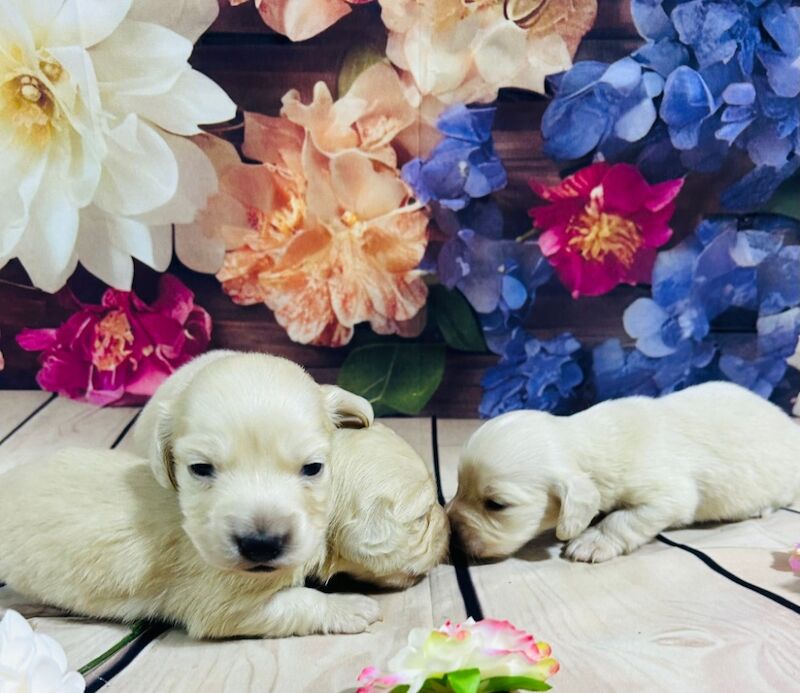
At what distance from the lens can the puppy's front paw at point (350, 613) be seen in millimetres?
1247

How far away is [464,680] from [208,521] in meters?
0.40

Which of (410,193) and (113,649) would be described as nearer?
(113,649)

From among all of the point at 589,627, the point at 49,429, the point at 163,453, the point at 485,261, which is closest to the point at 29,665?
the point at 163,453

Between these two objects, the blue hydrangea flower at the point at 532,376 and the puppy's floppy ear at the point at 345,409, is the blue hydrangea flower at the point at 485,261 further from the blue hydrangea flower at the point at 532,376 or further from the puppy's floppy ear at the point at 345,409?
the puppy's floppy ear at the point at 345,409

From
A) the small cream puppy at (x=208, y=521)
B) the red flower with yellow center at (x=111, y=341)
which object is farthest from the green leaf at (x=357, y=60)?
the small cream puppy at (x=208, y=521)

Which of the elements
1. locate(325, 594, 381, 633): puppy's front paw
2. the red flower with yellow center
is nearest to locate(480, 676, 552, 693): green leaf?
locate(325, 594, 381, 633): puppy's front paw

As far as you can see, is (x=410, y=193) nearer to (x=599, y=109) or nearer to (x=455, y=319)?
(x=455, y=319)

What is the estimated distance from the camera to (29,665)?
36.9 inches

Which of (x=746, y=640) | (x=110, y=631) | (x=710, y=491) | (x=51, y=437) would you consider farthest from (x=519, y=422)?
(x=51, y=437)

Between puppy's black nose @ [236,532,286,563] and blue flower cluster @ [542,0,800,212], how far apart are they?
120cm

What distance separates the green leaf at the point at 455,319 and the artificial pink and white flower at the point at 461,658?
1.08 metres

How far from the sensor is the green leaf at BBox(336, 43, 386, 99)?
1913 millimetres

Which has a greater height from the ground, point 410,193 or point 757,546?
point 410,193

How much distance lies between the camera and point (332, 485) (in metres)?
1.32
